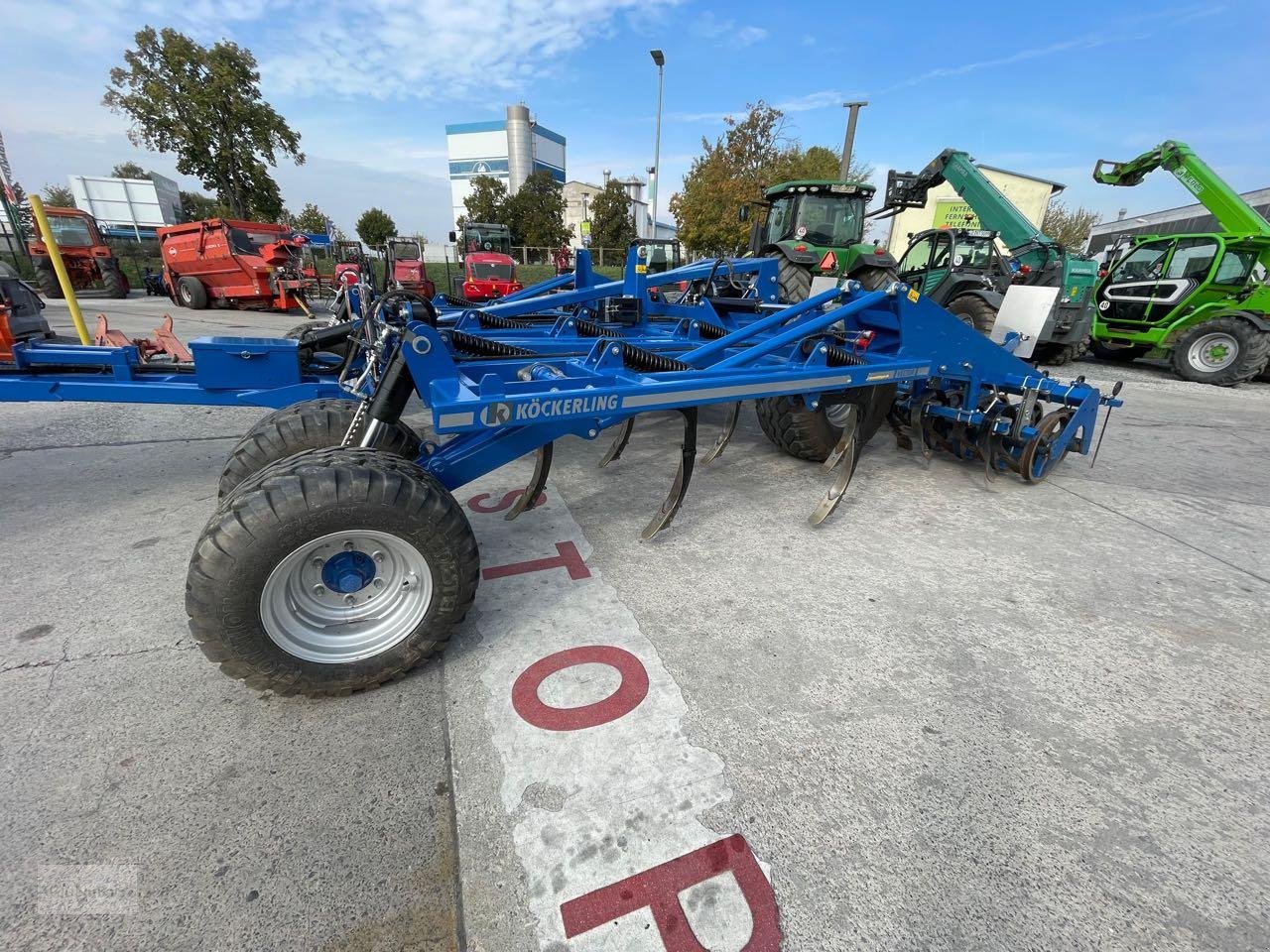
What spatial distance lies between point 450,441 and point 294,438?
0.88 m

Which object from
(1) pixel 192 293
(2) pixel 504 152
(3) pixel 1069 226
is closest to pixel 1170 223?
(3) pixel 1069 226

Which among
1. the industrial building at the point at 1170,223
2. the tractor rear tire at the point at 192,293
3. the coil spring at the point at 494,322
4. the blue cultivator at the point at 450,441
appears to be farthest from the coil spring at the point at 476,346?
the industrial building at the point at 1170,223

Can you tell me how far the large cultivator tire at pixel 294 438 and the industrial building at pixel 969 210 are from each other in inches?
825

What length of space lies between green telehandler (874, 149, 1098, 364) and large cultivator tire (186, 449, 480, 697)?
8.44m

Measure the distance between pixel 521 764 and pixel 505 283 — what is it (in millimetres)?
17433

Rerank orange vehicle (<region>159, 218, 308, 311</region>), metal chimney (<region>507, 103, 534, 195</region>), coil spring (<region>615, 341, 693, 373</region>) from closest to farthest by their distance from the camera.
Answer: coil spring (<region>615, 341, 693, 373</region>) < orange vehicle (<region>159, 218, 308, 311</region>) < metal chimney (<region>507, 103, 534, 195</region>)

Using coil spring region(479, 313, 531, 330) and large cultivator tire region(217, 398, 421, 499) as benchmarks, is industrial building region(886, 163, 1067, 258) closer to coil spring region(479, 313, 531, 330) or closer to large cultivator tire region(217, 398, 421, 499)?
coil spring region(479, 313, 531, 330)

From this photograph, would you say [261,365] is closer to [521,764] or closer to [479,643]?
[479,643]

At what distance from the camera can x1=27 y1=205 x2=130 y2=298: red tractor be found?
16.7 m

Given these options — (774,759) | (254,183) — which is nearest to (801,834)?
(774,759)

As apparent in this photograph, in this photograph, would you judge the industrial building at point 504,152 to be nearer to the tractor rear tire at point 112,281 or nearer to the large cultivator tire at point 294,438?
the tractor rear tire at point 112,281

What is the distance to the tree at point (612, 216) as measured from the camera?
44.9m

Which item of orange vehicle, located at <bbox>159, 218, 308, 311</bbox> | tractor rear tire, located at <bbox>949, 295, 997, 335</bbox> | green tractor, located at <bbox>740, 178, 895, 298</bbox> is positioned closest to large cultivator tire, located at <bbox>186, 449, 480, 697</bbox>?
green tractor, located at <bbox>740, 178, 895, 298</bbox>

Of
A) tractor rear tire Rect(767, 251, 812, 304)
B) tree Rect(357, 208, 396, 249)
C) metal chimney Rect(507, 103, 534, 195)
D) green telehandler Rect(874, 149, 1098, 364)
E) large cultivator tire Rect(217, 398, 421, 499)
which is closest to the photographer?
large cultivator tire Rect(217, 398, 421, 499)
